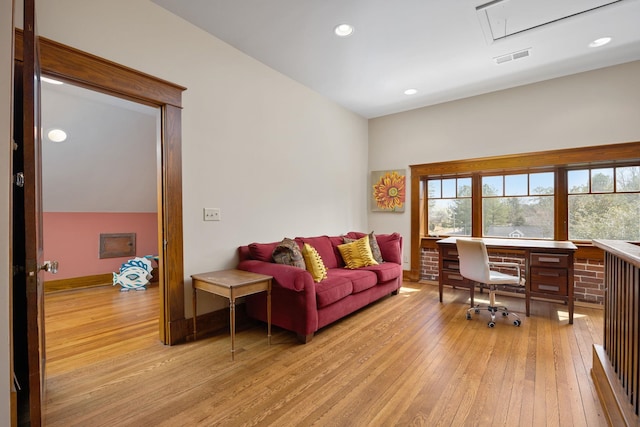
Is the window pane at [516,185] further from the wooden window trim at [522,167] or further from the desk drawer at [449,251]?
the desk drawer at [449,251]

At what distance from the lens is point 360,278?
3.42 m

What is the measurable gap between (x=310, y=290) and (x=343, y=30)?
2.47 metres

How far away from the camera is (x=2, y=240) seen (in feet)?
3.62

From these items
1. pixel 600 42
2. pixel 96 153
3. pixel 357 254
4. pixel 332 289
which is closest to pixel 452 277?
pixel 357 254

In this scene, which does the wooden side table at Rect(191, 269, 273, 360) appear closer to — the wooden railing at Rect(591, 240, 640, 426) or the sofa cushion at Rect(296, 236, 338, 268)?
the sofa cushion at Rect(296, 236, 338, 268)

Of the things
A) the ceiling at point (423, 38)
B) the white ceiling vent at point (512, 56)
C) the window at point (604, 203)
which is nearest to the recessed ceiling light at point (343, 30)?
the ceiling at point (423, 38)

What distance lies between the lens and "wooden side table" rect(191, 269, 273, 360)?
7.97 ft

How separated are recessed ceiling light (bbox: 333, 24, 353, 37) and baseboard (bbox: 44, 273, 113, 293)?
4.90 meters

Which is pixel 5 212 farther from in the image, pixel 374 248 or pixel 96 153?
pixel 96 153

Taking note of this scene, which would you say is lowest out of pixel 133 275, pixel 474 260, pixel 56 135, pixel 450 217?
pixel 133 275

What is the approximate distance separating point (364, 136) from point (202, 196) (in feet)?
11.5

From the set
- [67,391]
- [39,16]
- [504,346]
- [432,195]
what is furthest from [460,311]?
[39,16]

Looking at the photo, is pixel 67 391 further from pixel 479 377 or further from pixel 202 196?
pixel 479 377

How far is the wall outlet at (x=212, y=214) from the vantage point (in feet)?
9.74
